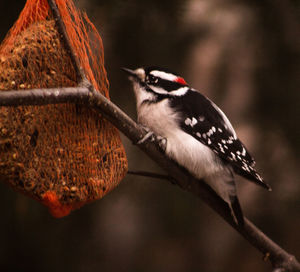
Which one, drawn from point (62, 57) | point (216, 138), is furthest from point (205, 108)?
point (62, 57)

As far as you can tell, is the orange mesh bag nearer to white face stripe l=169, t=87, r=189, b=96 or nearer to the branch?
the branch

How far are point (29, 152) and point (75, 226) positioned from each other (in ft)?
3.49

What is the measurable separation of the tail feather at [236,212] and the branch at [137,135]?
0.06 feet

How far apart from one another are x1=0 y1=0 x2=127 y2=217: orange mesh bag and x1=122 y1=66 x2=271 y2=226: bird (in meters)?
0.21

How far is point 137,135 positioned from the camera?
3.40ft

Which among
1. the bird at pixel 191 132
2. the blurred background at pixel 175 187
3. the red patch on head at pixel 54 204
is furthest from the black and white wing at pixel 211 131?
the blurred background at pixel 175 187

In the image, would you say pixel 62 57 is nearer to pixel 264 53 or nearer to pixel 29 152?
pixel 29 152

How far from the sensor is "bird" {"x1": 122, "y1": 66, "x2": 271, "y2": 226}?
3.99ft

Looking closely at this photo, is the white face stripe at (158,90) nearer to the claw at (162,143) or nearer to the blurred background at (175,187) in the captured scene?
the claw at (162,143)

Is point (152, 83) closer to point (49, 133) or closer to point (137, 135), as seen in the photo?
point (137, 135)

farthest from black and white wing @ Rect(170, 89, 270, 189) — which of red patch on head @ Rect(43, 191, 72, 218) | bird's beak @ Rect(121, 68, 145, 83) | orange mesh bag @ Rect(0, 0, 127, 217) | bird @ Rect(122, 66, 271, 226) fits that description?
red patch on head @ Rect(43, 191, 72, 218)

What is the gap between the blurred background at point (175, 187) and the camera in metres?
1.85

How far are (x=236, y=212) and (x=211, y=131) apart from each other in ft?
0.86

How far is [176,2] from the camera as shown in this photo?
180 cm
